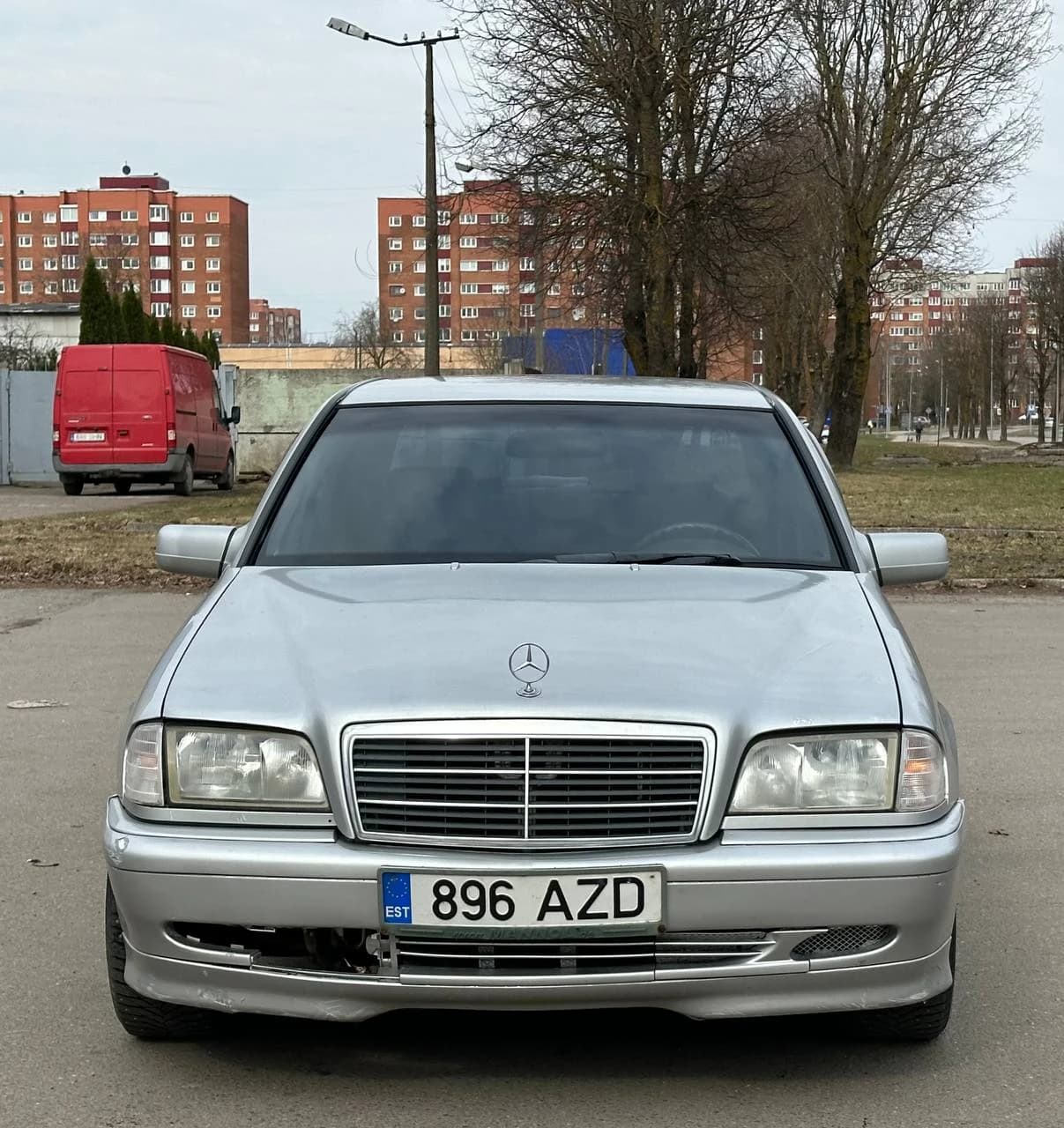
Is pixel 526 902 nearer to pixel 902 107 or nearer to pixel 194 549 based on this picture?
pixel 194 549

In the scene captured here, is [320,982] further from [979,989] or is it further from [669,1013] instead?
[979,989]

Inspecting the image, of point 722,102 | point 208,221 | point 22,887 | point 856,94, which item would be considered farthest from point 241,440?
point 208,221

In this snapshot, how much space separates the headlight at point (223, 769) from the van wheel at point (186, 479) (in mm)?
24981

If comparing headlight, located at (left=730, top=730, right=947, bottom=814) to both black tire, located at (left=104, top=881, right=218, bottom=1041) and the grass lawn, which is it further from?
the grass lawn

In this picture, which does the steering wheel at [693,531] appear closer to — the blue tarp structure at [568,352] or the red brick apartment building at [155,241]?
the blue tarp structure at [568,352]

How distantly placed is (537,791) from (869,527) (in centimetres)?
1572

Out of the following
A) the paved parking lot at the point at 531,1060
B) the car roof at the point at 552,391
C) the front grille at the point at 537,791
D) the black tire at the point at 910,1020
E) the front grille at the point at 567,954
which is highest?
the car roof at the point at 552,391

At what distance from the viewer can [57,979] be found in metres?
4.48

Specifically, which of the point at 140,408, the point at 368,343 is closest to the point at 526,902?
the point at 140,408

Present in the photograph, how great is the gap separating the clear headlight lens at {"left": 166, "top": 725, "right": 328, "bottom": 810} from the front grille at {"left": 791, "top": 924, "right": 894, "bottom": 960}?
3.33ft

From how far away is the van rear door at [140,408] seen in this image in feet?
90.6

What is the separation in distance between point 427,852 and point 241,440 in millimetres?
34146

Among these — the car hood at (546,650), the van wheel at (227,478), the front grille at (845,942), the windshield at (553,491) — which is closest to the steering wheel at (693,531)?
the windshield at (553,491)

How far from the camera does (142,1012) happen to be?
12.8ft
